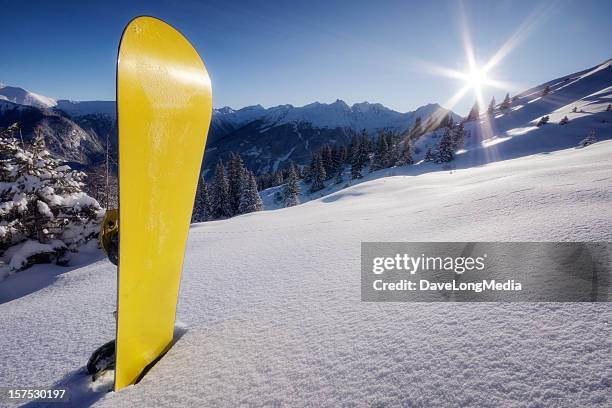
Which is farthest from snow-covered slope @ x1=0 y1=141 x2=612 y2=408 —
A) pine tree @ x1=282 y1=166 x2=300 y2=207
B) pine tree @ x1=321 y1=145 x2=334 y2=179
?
pine tree @ x1=321 y1=145 x2=334 y2=179

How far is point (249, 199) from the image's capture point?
3447 centimetres

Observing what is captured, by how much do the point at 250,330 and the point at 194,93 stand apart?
2.23 meters

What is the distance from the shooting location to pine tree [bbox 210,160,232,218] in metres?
36.2

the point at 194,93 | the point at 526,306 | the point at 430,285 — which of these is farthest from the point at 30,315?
the point at 526,306

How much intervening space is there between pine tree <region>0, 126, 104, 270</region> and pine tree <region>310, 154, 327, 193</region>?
145ft

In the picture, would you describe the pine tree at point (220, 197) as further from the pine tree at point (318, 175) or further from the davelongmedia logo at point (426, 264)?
the davelongmedia logo at point (426, 264)

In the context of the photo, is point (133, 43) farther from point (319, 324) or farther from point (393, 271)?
point (393, 271)

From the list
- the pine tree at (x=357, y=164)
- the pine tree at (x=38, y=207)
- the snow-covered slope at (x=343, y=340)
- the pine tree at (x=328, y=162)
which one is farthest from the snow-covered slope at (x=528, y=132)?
the pine tree at (x=38, y=207)

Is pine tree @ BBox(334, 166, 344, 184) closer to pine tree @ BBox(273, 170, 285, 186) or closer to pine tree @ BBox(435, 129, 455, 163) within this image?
pine tree @ BBox(273, 170, 285, 186)

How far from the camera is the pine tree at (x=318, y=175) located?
5225 centimetres

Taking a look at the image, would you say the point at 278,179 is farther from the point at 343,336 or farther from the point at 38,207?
the point at 343,336

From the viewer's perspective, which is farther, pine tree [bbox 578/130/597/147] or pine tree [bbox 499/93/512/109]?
pine tree [bbox 499/93/512/109]
